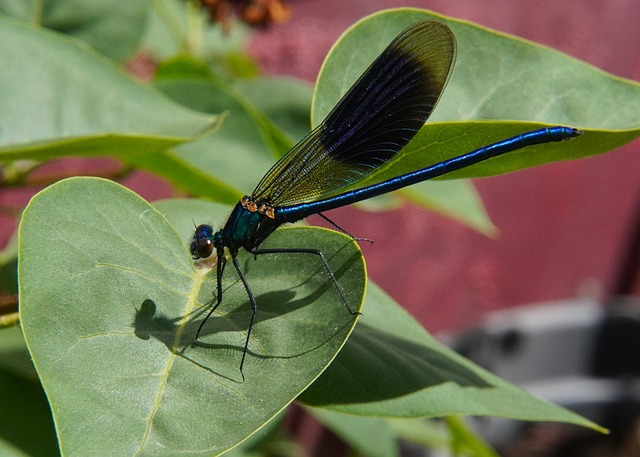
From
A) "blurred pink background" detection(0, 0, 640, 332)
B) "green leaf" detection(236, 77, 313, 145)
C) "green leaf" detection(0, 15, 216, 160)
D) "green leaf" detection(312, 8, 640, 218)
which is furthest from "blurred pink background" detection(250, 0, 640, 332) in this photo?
"green leaf" detection(312, 8, 640, 218)

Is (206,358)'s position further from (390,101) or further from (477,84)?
(390,101)

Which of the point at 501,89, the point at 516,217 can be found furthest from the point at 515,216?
the point at 501,89

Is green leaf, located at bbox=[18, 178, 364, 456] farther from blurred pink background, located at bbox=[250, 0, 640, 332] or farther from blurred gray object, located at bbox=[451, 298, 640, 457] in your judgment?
blurred gray object, located at bbox=[451, 298, 640, 457]

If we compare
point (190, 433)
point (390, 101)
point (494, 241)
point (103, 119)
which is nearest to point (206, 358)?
point (190, 433)

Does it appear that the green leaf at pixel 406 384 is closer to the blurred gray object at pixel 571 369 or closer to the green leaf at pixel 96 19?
the green leaf at pixel 96 19

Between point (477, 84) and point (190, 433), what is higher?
point (477, 84)
